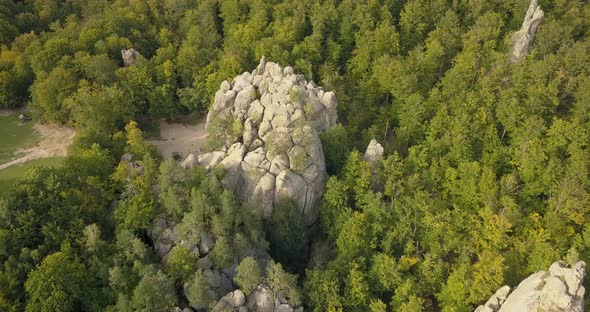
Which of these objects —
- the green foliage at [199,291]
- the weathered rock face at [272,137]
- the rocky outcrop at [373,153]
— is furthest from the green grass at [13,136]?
the rocky outcrop at [373,153]

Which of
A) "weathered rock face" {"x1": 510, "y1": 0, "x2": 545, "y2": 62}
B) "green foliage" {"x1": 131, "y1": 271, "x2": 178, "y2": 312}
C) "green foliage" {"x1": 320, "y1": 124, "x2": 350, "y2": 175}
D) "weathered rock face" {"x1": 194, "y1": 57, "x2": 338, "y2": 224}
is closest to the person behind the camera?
"green foliage" {"x1": 131, "y1": 271, "x2": 178, "y2": 312}

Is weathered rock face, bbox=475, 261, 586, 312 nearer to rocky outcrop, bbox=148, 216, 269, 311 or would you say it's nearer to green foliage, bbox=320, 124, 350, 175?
green foliage, bbox=320, 124, 350, 175

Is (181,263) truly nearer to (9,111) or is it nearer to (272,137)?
(272,137)

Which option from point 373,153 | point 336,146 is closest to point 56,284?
point 336,146

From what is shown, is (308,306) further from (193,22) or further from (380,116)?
(193,22)

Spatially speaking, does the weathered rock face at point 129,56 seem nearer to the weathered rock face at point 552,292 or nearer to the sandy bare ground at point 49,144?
the sandy bare ground at point 49,144

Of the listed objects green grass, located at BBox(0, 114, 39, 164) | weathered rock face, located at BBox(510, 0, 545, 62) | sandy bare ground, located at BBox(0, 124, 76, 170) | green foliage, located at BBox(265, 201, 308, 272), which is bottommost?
green foliage, located at BBox(265, 201, 308, 272)

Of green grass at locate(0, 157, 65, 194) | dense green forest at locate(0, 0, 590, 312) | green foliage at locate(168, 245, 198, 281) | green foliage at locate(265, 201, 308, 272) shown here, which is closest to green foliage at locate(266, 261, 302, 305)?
dense green forest at locate(0, 0, 590, 312)
